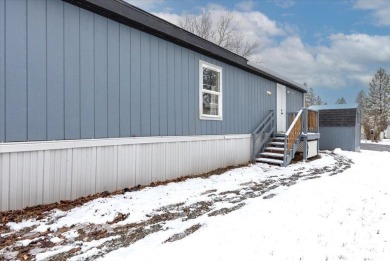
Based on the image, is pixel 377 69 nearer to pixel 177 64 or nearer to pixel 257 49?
pixel 257 49

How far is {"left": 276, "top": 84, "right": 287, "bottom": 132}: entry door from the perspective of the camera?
1105 cm

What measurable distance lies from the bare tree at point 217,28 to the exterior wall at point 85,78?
18.1m

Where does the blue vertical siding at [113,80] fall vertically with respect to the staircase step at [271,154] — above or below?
above

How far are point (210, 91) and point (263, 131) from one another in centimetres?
337

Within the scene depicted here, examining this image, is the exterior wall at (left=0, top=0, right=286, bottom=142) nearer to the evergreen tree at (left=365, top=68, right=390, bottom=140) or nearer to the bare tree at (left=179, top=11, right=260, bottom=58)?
the bare tree at (left=179, top=11, right=260, bottom=58)

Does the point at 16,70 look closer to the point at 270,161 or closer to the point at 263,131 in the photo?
the point at 270,161

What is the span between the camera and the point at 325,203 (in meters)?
4.28

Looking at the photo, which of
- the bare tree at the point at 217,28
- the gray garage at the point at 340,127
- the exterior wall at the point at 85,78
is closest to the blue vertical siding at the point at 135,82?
the exterior wall at the point at 85,78

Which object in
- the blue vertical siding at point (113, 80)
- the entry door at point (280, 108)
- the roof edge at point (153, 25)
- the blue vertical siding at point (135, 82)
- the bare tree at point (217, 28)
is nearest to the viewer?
the roof edge at point (153, 25)

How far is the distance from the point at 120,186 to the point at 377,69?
164ft

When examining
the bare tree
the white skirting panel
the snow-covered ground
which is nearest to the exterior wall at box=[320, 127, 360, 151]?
the bare tree

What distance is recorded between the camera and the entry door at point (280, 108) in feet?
36.2

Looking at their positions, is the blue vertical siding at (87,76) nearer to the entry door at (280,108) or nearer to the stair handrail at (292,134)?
the stair handrail at (292,134)

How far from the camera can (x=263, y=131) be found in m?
9.87
